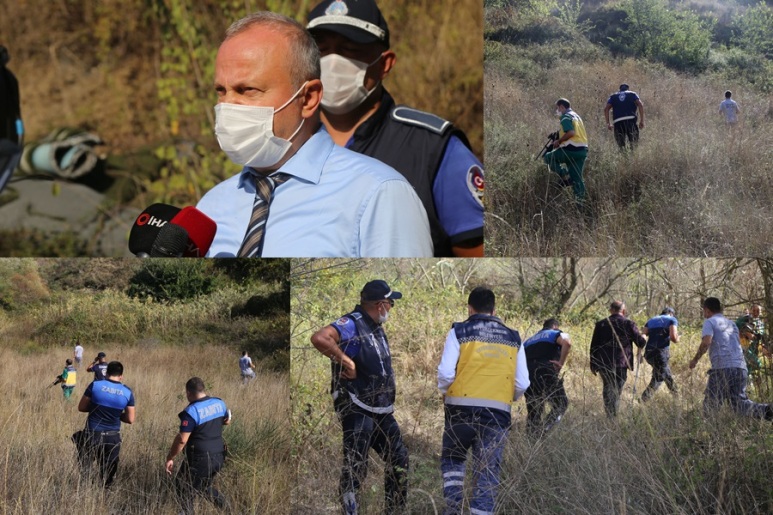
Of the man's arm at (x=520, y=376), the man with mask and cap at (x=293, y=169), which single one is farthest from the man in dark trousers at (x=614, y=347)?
the man with mask and cap at (x=293, y=169)

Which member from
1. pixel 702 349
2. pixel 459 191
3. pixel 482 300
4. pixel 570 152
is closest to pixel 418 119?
pixel 459 191

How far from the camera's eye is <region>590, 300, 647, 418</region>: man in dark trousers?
26.7 feet

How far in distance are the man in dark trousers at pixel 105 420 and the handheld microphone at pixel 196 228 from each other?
Result: 102cm

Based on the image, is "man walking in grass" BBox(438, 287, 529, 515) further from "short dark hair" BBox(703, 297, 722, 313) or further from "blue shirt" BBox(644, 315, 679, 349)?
"short dark hair" BBox(703, 297, 722, 313)

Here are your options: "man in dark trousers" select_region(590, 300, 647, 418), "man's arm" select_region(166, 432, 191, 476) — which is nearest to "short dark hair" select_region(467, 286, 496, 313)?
"man in dark trousers" select_region(590, 300, 647, 418)

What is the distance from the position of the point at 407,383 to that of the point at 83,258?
8.82ft

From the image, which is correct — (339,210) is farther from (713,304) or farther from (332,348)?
(713,304)

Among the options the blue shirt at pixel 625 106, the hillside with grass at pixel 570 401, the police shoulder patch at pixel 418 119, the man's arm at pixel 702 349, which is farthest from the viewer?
the blue shirt at pixel 625 106

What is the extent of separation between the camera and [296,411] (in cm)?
803

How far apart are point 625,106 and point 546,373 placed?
289 cm

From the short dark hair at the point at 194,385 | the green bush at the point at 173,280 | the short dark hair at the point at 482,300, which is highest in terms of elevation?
the green bush at the point at 173,280

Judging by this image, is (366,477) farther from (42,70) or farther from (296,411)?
(42,70)

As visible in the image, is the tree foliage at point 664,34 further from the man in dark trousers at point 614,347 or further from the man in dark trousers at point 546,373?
the man in dark trousers at point 546,373

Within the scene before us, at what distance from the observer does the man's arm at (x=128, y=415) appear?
318 inches
